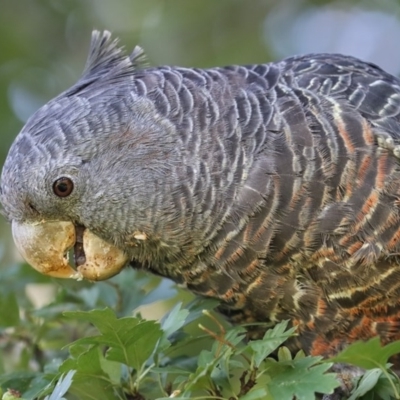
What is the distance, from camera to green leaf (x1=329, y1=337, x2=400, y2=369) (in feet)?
6.38

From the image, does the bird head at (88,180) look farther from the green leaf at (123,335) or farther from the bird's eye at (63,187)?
the green leaf at (123,335)

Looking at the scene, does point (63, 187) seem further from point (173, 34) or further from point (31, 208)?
point (173, 34)

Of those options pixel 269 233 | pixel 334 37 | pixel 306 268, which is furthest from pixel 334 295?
pixel 334 37

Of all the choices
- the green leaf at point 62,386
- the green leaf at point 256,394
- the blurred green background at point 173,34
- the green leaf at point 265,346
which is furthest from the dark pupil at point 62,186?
the blurred green background at point 173,34

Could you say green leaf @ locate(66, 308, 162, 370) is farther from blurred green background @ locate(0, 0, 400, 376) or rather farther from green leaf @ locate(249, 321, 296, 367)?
blurred green background @ locate(0, 0, 400, 376)

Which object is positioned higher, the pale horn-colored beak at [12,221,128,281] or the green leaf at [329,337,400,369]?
the green leaf at [329,337,400,369]

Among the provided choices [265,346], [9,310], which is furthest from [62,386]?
[9,310]

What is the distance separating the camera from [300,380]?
80.8 inches

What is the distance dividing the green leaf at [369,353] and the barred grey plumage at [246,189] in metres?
0.87

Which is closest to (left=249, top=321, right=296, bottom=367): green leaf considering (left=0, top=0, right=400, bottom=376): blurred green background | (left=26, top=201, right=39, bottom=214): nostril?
(left=26, top=201, right=39, bottom=214): nostril

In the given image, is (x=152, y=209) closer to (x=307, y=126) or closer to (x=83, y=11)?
(x=307, y=126)

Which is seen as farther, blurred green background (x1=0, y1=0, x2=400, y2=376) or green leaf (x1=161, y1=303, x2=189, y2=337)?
blurred green background (x1=0, y1=0, x2=400, y2=376)

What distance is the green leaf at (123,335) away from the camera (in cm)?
216

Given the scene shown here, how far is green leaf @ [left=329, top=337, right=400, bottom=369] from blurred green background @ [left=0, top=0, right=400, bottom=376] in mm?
4345
